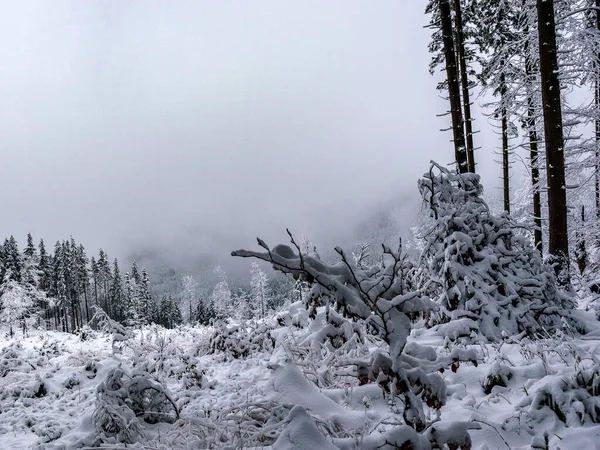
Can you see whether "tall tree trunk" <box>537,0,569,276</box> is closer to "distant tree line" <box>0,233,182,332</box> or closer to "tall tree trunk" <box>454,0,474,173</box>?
"tall tree trunk" <box>454,0,474,173</box>

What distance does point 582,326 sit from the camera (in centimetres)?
588

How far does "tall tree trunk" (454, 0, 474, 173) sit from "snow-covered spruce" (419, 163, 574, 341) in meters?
6.05

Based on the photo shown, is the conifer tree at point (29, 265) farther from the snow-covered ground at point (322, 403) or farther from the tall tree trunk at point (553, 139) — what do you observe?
the tall tree trunk at point (553, 139)

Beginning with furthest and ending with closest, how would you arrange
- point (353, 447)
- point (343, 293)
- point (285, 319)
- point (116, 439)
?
point (285, 319)
point (116, 439)
point (353, 447)
point (343, 293)

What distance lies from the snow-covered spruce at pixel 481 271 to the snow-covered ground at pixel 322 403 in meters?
0.52

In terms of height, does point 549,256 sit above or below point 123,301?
above

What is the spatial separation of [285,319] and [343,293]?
7.89 metres

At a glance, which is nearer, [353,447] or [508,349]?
[353,447]

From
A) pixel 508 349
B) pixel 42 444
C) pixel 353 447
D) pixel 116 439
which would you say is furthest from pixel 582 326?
pixel 42 444

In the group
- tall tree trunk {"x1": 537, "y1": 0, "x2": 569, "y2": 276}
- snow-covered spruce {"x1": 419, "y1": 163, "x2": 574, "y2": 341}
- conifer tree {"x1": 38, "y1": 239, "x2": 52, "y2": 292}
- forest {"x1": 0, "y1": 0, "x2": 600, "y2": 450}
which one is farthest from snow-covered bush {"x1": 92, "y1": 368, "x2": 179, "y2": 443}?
conifer tree {"x1": 38, "y1": 239, "x2": 52, "y2": 292}

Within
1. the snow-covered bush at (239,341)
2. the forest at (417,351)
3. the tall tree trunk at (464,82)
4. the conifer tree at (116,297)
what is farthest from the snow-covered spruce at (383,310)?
the conifer tree at (116,297)

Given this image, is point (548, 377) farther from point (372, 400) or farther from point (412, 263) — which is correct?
point (412, 263)

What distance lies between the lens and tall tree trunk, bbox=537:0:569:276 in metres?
7.74

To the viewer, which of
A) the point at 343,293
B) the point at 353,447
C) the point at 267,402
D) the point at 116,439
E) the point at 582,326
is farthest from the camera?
the point at 582,326
